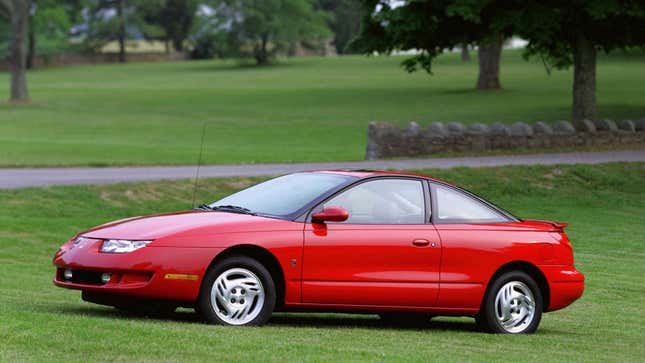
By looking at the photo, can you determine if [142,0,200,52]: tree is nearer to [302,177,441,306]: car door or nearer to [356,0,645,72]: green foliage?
[356,0,645,72]: green foliage

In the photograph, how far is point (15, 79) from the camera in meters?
61.5

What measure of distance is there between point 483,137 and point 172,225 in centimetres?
2402

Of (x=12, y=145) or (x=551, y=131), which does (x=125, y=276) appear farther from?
(x=12, y=145)

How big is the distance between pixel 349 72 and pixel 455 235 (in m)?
73.5

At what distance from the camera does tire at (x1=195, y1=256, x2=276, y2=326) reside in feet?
30.9

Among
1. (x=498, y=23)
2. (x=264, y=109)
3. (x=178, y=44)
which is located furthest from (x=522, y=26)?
(x=178, y=44)

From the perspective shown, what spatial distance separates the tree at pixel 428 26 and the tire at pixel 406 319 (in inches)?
963

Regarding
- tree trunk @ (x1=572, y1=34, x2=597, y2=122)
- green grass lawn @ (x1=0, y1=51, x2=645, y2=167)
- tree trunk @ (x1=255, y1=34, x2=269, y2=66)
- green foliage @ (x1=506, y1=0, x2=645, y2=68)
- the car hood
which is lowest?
tree trunk @ (x1=255, y1=34, x2=269, y2=66)

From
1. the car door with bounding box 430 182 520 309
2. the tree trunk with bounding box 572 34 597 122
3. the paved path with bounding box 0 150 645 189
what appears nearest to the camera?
the car door with bounding box 430 182 520 309

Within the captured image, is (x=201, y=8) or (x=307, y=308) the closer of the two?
(x=307, y=308)

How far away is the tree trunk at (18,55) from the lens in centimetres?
6156

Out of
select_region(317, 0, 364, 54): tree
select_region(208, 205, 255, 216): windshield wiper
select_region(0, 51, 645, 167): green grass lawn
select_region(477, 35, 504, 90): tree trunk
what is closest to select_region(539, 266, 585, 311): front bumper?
select_region(208, 205, 255, 216): windshield wiper

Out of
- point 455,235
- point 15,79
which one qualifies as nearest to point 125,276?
point 455,235

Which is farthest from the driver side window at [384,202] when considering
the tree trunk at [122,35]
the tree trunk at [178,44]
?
the tree trunk at [178,44]
